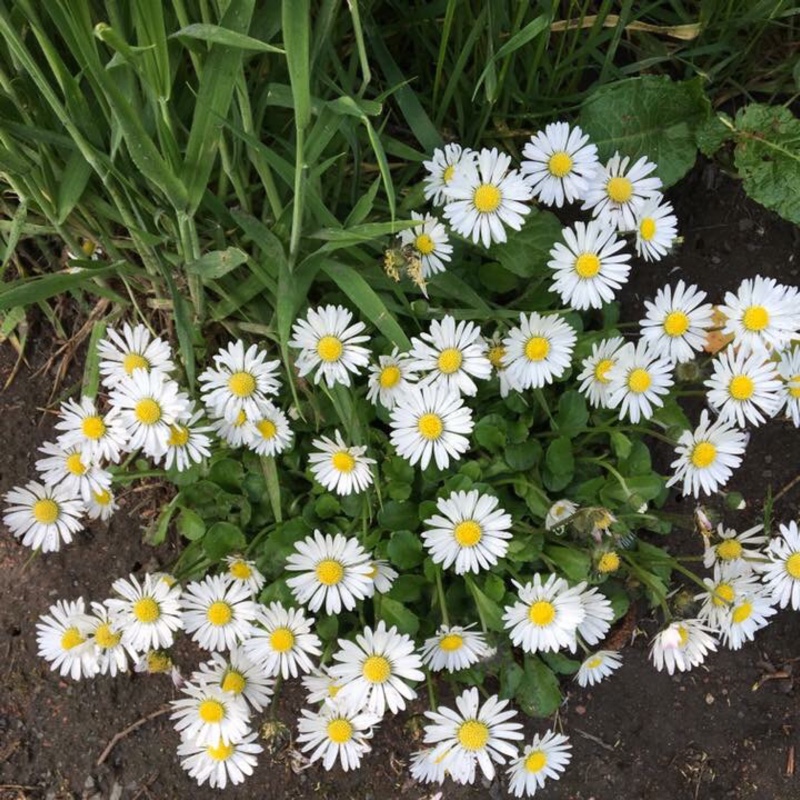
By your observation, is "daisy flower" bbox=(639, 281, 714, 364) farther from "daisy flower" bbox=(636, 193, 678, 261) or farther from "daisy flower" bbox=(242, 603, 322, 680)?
"daisy flower" bbox=(242, 603, 322, 680)

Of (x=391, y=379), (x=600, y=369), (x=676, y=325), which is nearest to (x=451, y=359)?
(x=391, y=379)

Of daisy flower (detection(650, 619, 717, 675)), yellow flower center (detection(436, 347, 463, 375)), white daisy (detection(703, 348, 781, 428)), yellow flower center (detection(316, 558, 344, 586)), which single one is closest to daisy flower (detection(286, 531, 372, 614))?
yellow flower center (detection(316, 558, 344, 586))

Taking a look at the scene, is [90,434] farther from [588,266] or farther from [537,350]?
[588,266]

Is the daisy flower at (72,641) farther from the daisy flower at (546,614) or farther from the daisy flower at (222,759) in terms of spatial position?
the daisy flower at (546,614)

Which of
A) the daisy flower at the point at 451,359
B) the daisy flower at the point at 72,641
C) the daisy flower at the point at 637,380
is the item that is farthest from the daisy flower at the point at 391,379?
the daisy flower at the point at 72,641

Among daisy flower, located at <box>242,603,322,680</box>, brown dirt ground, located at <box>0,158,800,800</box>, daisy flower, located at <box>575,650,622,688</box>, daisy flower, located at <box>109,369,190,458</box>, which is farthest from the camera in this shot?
brown dirt ground, located at <box>0,158,800,800</box>

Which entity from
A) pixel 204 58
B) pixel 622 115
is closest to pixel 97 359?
pixel 204 58

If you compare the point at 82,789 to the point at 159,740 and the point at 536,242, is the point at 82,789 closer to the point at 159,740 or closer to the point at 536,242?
the point at 159,740
